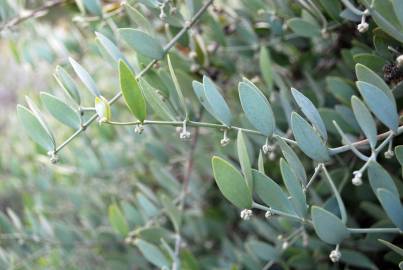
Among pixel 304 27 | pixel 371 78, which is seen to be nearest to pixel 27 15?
pixel 304 27

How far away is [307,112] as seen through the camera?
0.39 m

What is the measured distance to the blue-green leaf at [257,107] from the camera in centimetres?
39

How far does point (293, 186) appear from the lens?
391mm

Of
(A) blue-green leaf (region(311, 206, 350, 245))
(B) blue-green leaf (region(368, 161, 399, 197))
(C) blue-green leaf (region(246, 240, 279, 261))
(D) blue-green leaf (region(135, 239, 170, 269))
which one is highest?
(B) blue-green leaf (region(368, 161, 399, 197))

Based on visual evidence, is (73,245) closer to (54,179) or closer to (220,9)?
(54,179)

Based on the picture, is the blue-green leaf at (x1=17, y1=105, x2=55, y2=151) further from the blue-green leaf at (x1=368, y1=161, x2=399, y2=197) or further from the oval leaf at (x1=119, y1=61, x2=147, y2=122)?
the blue-green leaf at (x1=368, y1=161, x2=399, y2=197)

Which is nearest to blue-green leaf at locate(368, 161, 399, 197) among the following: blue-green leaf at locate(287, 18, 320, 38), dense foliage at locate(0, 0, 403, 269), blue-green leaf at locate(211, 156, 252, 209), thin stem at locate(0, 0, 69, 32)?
dense foliage at locate(0, 0, 403, 269)

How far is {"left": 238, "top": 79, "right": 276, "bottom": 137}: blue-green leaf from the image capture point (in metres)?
0.39

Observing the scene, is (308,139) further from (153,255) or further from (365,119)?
(153,255)

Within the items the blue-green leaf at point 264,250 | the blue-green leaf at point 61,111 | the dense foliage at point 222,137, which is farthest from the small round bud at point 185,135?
the blue-green leaf at point 264,250

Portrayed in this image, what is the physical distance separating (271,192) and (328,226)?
54 millimetres

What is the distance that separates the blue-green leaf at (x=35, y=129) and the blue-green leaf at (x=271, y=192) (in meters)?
0.20

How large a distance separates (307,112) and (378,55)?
14cm

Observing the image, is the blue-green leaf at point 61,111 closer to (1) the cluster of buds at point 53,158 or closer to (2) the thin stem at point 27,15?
(1) the cluster of buds at point 53,158
